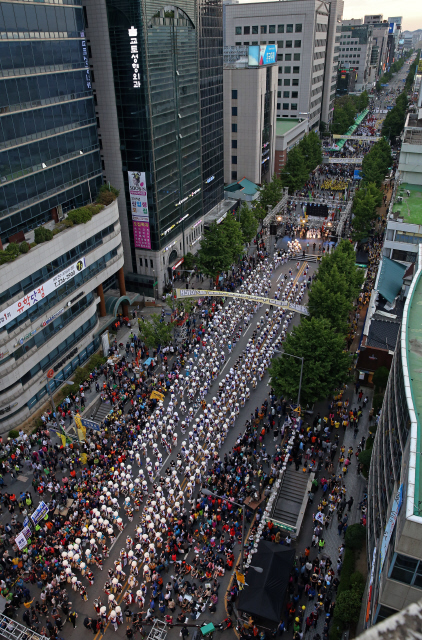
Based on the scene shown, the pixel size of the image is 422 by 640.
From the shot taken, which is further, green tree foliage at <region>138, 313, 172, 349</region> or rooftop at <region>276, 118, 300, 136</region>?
rooftop at <region>276, 118, 300, 136</region>

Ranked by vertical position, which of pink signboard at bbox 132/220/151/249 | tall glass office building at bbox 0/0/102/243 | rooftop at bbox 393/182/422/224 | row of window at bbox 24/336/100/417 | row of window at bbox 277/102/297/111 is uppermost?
tall glass office building at bbox 0/0/102/243

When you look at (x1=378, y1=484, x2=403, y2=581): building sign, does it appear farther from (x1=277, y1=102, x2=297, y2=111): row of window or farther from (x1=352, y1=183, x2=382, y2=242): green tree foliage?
(x1=277, y1=102, x2=297, y2=111): row of window

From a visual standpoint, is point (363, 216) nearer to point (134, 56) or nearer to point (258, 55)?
point (258, 55)

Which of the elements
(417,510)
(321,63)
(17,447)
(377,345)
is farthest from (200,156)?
(321,63)

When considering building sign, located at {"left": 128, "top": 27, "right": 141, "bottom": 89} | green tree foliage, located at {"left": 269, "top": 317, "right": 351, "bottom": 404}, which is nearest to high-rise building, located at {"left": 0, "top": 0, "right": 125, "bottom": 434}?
building sign, located at {"left": 128, "top": 27, "right": 141, "bottom": 89}

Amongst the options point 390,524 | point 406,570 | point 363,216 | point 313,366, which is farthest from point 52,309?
point 363,216

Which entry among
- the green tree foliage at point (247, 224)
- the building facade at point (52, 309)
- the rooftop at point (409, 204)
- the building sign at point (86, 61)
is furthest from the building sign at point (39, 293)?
the rooftop at point (409, 204)
